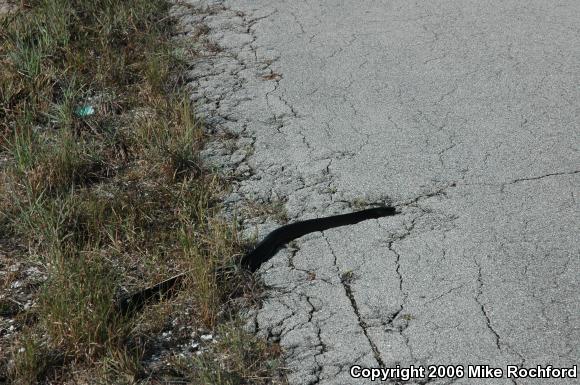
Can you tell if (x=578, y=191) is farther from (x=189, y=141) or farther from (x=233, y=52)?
(x=233, y=52)

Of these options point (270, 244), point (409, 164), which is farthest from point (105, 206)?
point (409, 164)

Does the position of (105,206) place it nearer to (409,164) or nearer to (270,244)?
(270,244)

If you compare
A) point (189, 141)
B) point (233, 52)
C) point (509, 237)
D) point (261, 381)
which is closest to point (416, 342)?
point (261, 381)

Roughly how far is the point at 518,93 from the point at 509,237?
163cm

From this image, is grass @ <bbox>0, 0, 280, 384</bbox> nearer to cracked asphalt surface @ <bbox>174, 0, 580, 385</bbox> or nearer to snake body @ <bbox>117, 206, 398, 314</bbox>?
snake body @ <bbox>117, 206, 398, 314</bbox>

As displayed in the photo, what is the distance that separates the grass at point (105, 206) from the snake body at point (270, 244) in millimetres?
78

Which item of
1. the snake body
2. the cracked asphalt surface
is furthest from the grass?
the cracked asphalt surface

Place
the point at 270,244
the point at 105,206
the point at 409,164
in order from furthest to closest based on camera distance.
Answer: the point at 409,164 < the point at 105,206 < the point at 270,244

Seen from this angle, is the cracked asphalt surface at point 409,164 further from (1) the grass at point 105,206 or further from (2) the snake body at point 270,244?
(1) the grass at point 105,206

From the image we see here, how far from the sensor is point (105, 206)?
4.23 metres

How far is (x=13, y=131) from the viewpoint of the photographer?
5.11 meters

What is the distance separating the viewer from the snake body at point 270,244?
356 cm

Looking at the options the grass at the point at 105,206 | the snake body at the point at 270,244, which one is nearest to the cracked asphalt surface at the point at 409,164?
the snake body at the point at 270,244

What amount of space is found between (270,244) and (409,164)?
1.03 meters
